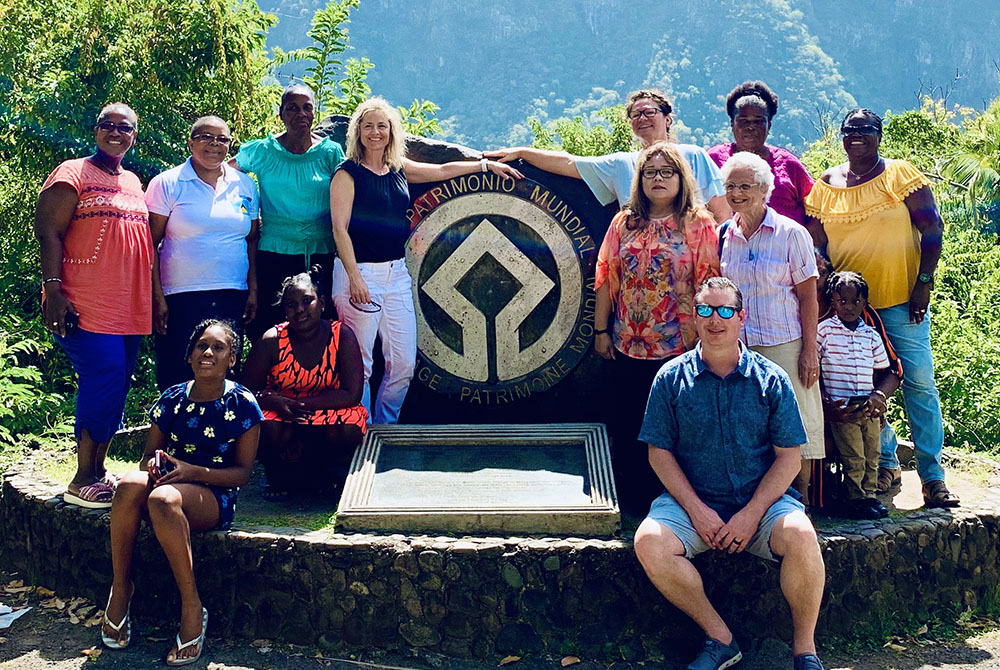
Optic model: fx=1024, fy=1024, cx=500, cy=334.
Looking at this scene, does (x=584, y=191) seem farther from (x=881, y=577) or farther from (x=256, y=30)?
(x=256, y=30)

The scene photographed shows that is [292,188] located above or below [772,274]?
above

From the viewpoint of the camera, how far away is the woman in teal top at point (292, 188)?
4820mm

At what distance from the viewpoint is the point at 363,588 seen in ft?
12.5

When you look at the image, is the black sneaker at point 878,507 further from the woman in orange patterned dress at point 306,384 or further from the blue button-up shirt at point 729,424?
the woman in orange patterned dress at point 306,384

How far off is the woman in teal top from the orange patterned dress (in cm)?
65

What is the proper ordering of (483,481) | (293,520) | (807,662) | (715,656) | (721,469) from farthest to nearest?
(483,481), (293,520), (721,469), (715,656), (807,662)

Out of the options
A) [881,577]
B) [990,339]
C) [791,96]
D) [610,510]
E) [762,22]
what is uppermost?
[762,22]

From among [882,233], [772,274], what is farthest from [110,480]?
[882,233]

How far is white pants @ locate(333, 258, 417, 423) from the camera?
189 inches

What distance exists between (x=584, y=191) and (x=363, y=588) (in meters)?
2.41

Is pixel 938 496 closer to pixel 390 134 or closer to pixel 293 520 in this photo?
pixel 293 520

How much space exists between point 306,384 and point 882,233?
257 centimetres

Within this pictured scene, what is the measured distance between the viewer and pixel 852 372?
4293mm

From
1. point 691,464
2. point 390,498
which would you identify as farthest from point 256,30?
point 691,464
